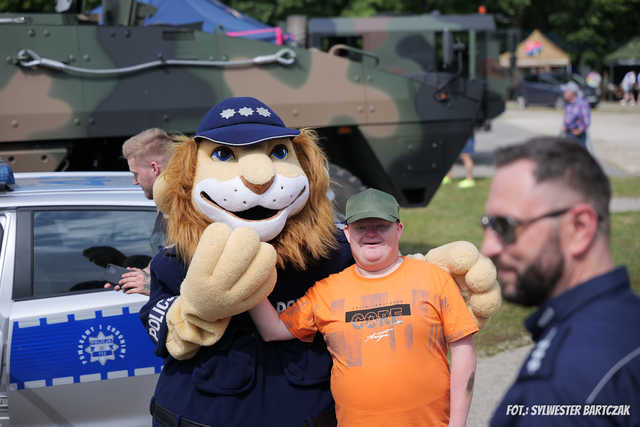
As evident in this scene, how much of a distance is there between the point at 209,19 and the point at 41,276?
6.99m

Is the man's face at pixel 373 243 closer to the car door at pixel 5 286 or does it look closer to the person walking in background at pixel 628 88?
the car door at pixel 5 286

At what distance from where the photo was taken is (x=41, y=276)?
3221mm

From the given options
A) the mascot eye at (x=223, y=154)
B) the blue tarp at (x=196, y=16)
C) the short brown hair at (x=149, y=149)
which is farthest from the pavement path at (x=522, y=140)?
the blue tarp at (x=196, y=16)

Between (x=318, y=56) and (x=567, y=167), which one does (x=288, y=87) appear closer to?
(x=318, y=56)

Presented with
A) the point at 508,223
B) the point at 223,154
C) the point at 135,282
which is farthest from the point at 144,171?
the point at 508,223

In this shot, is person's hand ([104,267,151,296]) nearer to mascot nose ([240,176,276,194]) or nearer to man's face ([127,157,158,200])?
man's face ([127,157,158,200])

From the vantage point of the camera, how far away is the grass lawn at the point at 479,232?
5.21 metres

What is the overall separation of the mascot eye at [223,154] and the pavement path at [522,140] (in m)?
0.91

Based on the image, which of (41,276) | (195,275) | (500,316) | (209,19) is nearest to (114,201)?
(41,276)

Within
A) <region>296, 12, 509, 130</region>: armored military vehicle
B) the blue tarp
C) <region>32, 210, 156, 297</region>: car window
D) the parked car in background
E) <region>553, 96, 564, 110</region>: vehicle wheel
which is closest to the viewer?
<region>32, 210, 156, 297</region>: car window

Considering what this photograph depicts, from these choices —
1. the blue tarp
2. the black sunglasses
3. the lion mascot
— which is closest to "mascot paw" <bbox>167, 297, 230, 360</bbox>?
the lion mascot

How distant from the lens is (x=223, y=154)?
2238 mm

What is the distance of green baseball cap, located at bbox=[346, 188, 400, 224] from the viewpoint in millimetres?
2146

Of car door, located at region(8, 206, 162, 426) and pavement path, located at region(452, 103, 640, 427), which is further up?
car door, located at region(8, 206, 162, 426)
